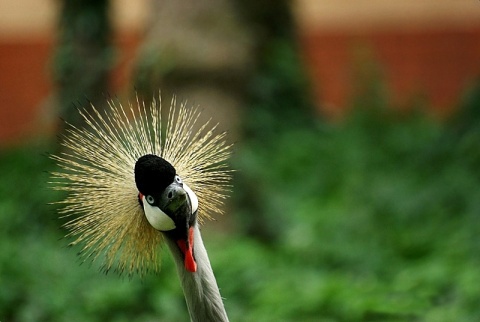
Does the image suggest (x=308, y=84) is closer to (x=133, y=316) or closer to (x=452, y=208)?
(x=452, y=208)

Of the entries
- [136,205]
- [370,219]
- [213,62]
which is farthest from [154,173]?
[213,62]

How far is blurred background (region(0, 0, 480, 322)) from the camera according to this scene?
4.14 m

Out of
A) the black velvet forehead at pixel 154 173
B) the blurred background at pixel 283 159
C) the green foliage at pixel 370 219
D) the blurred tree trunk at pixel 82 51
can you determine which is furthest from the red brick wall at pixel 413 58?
the black velvet forehead at pixel 154 173

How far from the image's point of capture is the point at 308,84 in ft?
26.5

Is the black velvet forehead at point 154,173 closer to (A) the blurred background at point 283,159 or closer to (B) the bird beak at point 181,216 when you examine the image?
(B) the bird beak at point 181,216

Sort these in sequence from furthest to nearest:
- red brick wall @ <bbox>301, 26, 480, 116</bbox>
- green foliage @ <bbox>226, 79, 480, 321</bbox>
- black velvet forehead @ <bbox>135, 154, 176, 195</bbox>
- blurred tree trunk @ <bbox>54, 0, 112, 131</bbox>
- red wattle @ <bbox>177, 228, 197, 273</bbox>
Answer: red brick wall @ <bbox>301, 26, 480, 116</bbox>
blurred tree trunk @ <bbox>54, 0, 112, 131</bbox>
green foliage @ <bbox>226, 79, 480, 321</bbox>
red wattle @ <bbox>177, 228, 197, 273</bbox>
black velvet forehead @ <bbox>135, 154, 176, 195</bbox>

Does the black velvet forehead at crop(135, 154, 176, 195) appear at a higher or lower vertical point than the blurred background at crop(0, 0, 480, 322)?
lower

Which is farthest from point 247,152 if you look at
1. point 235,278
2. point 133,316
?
point 133,316

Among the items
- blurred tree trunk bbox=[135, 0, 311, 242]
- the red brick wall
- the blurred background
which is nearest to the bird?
the blurred background

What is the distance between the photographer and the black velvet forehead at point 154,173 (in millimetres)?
2217

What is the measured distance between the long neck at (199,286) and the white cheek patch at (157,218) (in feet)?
0.30

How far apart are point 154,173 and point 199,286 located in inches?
16.0

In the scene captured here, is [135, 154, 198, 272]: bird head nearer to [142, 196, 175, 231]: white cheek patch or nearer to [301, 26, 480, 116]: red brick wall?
[142, 196, 175, 231]: white cheek patch

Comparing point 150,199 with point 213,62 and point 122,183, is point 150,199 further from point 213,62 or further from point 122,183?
point 213,62
